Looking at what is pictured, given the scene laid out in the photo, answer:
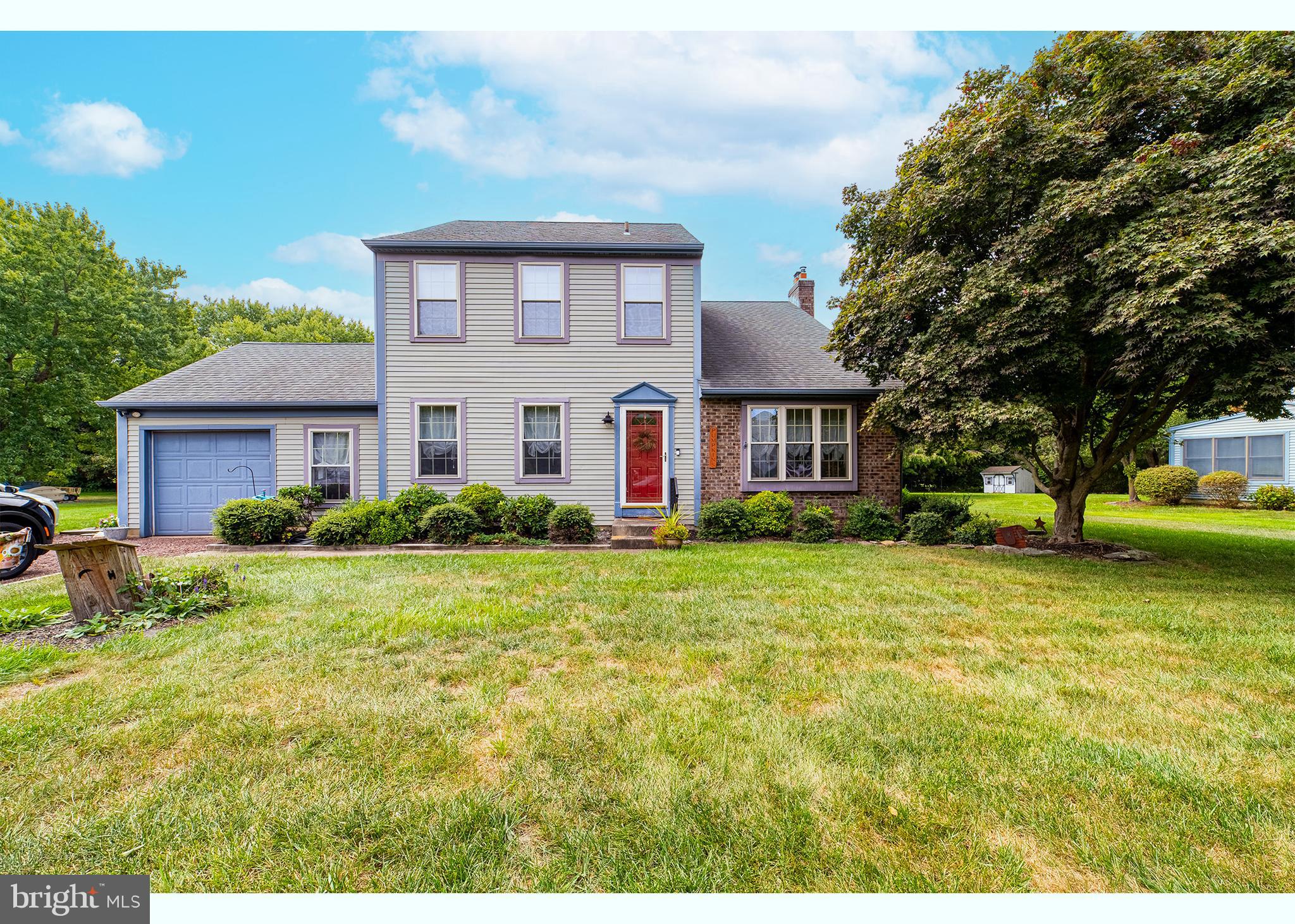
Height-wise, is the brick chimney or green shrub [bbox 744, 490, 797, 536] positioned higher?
the brick chimney

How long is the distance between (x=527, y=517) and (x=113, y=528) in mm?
8006

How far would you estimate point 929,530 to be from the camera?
9266mm

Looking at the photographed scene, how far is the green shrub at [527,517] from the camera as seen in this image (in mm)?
9258

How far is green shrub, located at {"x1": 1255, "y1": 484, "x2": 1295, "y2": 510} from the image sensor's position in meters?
15.9

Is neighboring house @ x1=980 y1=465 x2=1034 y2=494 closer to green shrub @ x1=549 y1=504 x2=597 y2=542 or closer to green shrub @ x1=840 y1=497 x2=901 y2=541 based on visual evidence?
green shrub @ x1=840 y1=497 x2=901 y2=541

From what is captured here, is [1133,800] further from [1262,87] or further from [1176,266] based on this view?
[1262,87]

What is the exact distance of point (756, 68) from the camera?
5910 millimetres

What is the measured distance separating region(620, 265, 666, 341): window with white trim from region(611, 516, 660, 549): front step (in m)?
3.68

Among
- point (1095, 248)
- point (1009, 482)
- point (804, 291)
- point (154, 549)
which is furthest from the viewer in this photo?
point (1009, 482)

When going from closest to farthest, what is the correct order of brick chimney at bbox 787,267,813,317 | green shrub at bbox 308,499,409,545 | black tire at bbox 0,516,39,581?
black tire at bbox 0,516,39,581
green shrub at bbox 308,499,409,545
brick chimney at bbox 787,267,813,317

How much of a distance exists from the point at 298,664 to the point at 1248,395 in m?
10.1

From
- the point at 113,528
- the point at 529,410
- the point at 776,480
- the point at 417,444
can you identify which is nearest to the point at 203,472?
the point at 113,528

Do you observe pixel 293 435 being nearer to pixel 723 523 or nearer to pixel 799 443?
pixel 723 523

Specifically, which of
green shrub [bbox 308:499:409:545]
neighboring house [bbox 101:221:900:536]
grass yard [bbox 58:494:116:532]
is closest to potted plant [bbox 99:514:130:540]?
neighboring house [bbox 101:221:900:536]
